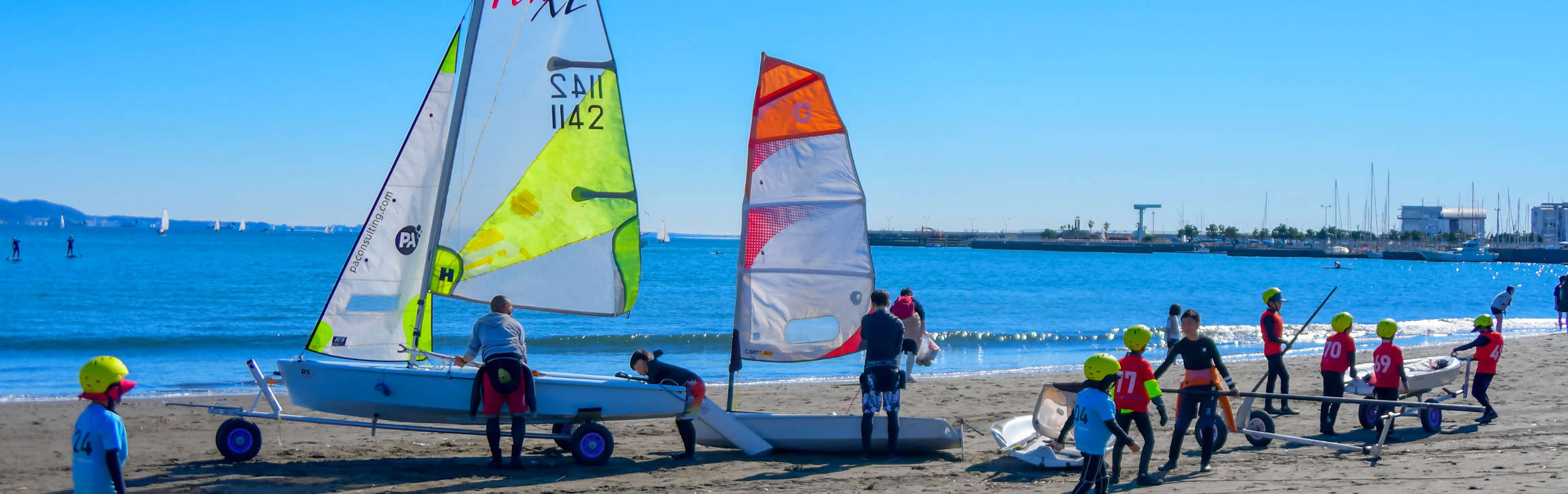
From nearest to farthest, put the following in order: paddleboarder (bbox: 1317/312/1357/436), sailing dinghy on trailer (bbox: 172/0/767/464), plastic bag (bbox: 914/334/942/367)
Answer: sailing dinghy on trailer (bbox: 172/0/767/464) → paddleboarder (bbox: 1317/312/1357/436) → plastic bag (bbox: 914/334/942/367)

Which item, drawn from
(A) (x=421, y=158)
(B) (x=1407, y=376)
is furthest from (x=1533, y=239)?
(A) (x=421, y=158)

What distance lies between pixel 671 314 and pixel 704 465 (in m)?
22.9

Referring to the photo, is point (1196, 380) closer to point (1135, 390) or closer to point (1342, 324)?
point (1135, 390)

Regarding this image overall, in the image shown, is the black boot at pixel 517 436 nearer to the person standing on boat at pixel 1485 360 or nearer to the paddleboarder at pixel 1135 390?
the paddleboarder at pixel 1135 390

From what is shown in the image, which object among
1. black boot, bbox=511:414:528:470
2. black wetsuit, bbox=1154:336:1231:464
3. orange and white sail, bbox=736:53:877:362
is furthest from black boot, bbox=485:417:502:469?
black wetsuit, bbox=1154:336:1231:464

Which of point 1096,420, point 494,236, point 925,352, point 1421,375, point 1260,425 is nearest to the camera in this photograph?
point 1096,420

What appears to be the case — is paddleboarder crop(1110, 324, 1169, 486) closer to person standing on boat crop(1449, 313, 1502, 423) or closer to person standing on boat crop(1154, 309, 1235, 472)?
person standing on boat crop(1154, 309, 1235, 472)

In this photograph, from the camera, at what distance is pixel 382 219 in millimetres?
7148

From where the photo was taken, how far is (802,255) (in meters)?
7.61

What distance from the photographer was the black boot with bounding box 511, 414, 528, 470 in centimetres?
671

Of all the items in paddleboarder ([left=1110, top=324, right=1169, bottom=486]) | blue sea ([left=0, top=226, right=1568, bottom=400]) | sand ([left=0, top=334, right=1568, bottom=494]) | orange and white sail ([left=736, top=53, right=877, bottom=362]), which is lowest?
blue sea ([left=0, top=226, right=1568, bottom=400])

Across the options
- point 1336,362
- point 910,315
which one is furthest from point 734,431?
point 1336,362

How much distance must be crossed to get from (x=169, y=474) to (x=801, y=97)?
540cm

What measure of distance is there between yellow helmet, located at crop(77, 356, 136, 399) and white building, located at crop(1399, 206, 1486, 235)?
162593 millimetres
